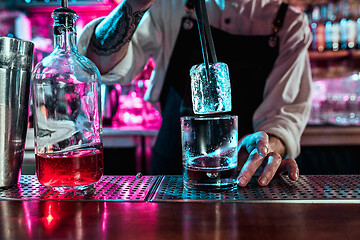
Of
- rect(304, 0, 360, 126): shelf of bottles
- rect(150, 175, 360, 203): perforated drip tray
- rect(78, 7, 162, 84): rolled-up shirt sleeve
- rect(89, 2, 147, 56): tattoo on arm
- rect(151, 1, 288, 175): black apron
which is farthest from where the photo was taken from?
rect(304, 0, 360, 126): shelf of bottles

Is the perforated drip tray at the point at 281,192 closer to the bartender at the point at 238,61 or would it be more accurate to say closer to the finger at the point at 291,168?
the finger at the point at 291,168

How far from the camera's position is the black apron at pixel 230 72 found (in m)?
1.36

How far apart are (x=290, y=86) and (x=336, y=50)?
183 centimetres

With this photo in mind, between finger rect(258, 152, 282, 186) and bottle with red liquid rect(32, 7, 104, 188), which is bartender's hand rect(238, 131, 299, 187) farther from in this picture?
bottle with red liquid rect(32, 7, 104, 188)

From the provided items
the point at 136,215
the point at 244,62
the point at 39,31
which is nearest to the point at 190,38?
the point at 244,62

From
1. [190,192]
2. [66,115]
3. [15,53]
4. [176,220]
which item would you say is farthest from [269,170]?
[15,53]

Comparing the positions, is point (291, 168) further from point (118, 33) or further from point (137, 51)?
point (137, 51)

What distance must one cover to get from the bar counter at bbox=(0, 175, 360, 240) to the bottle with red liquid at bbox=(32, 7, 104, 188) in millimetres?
49

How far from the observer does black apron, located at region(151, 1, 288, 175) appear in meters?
1.36

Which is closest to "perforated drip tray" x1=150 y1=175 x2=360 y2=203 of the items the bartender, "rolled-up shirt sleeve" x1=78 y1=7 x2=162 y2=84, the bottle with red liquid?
the bottle with red liquid

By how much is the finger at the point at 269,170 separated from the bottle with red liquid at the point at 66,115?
0.32 m

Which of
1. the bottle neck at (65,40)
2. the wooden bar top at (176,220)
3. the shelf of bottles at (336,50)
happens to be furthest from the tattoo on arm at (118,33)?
the shelf of bottles at (336,50)

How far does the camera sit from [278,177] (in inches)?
29.4

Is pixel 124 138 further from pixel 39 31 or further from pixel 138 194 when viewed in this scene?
pixel 138 194
